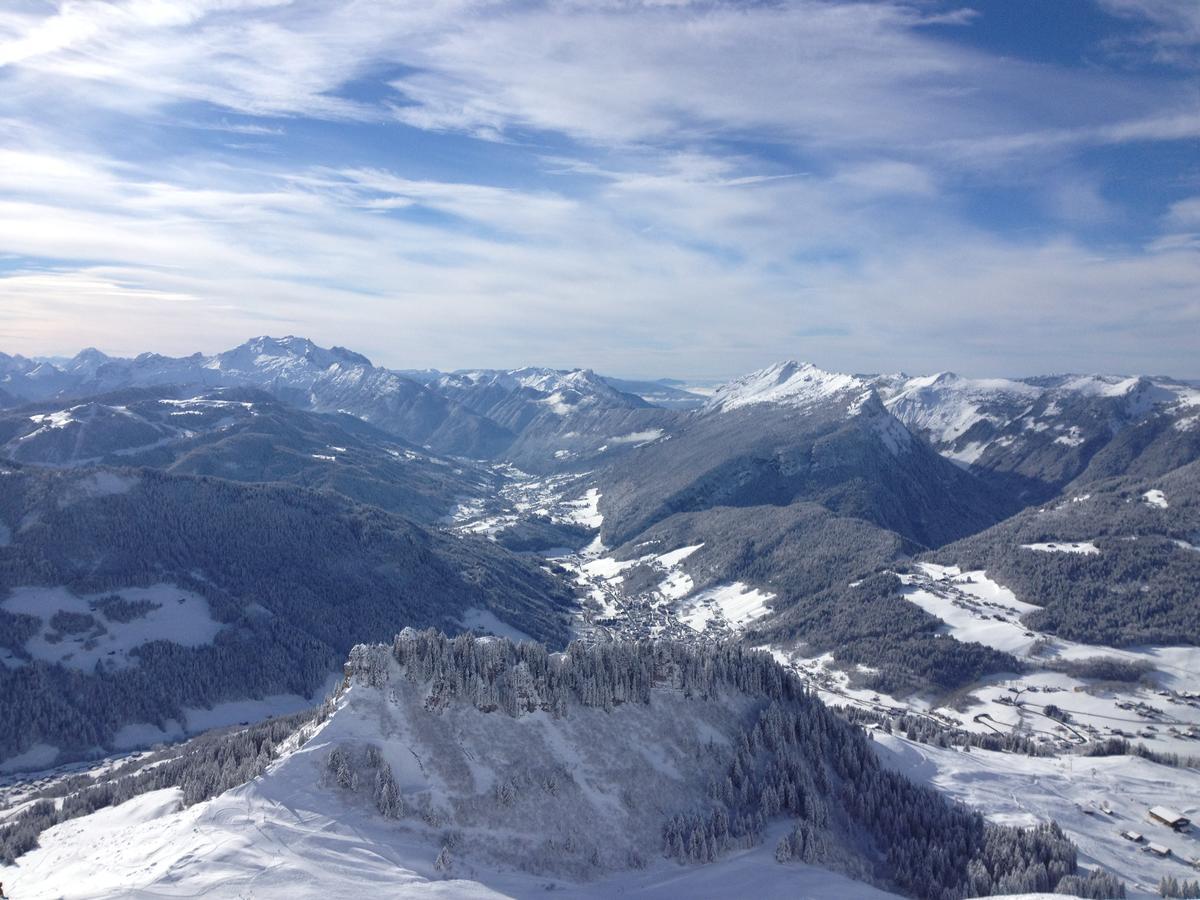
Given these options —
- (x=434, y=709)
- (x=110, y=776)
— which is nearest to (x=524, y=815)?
(x=434, y=709)

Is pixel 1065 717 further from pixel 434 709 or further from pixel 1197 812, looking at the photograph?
pixel 434 709

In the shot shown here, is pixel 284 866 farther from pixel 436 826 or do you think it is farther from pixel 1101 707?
pixel 1101 707

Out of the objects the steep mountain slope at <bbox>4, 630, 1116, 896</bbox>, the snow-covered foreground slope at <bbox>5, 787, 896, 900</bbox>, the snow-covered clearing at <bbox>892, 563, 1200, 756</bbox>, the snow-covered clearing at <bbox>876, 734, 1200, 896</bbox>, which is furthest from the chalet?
the snow-covered foreground slope at <bbox>5, 787, 896, 900</bbox>

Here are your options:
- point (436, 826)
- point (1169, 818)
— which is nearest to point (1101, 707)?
point (1169, 818)

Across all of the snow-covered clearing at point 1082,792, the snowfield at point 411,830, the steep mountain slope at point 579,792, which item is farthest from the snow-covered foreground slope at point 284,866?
the snow-covered clearing at point 1082,792

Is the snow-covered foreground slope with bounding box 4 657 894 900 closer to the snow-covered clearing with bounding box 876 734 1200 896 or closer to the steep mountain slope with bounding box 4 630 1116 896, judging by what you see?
the steep mountain slope with bounding box 4 630 1116 896

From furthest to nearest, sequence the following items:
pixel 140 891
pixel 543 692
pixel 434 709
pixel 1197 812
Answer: pixel 1197 812, pixel 543 692, pixel 434 709, pixel 140 891
